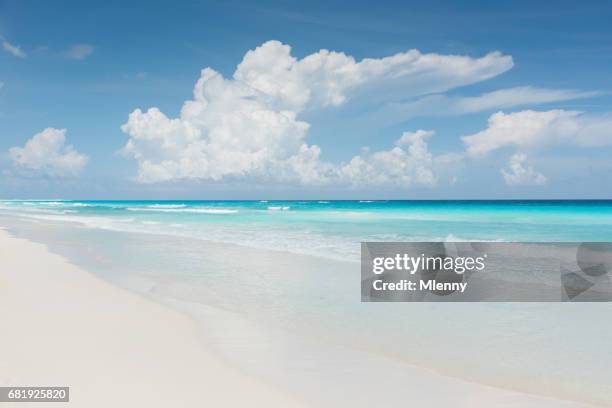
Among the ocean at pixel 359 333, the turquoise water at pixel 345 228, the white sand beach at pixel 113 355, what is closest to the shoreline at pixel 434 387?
the ocean at pixel 359 333

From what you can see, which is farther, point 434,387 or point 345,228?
point 345,228

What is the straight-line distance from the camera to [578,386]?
164 inches

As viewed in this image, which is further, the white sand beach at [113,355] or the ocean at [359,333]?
the ocean at [359,333]

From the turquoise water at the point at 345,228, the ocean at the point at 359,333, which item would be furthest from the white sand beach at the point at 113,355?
the turquoise water at the point at 345,228

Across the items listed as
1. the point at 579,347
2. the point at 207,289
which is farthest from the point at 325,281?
the point at 579,347

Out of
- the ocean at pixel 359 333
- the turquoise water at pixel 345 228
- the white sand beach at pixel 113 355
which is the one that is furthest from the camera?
the turquoise water at pixel 345 228

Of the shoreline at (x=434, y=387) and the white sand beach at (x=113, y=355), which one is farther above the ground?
the white sand beach at (x=113, y=355)

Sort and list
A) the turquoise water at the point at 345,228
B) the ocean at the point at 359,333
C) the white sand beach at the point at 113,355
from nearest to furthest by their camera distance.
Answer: the white sand beach at the point at 113,355, the ocean at the point at 359,333, the turquoise water at the point at 345,228

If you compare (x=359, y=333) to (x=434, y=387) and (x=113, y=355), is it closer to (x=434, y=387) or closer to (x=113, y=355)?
(x=434, y=387)

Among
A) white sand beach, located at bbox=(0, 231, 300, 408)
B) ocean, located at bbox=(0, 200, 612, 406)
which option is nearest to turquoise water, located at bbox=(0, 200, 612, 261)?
ocean, located at bbox=(0, 200, 612, 406)

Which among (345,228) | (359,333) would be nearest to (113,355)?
(359,333)

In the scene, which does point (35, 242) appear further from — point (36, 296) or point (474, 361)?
point (474, 361)

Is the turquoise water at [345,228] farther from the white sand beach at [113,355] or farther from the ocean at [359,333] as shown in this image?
the white sand beach at [113,355]

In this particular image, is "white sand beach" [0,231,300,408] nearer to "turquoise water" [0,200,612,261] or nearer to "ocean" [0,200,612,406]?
"ocean" [0,200,612,406]
